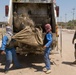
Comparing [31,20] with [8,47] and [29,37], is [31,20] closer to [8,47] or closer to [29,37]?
[29,37]

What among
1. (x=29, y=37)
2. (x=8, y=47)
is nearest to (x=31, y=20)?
(x=29, y=37)

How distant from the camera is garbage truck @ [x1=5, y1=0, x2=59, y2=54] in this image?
29.0 ft

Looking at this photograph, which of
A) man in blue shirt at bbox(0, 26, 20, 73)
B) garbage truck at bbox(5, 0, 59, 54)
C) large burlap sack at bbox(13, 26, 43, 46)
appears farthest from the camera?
garbage truck at bbox(5, 0, 59, 54)

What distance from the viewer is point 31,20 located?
10867 millimetres

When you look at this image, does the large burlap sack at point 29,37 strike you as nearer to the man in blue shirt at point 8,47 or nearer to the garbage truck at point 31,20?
the garbage truck at point 31,20

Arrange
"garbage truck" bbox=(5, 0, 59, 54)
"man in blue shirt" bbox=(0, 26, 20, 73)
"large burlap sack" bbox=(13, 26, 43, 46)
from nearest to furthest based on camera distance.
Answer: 1. "man in blue shirt" bbox=(0, 26, 20, 73)
2. "large burlap sack" bbox=(13, 26, 43, 46)
3. "garbage truck" bbox=(5, 0, 59, 54)

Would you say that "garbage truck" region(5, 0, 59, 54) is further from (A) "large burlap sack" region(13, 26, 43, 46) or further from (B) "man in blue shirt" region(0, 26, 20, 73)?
(B) "man in blue shirt" region(0, 26, 20, 73)

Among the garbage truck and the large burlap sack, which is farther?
the garbage truck

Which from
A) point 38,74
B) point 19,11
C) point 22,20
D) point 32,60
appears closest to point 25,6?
point 19,11

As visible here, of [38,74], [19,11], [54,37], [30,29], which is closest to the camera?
[38,74]

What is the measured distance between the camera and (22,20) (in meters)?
10.5

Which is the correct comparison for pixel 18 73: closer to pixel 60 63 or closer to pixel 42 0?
pixel 60 63

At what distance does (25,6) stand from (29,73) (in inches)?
163

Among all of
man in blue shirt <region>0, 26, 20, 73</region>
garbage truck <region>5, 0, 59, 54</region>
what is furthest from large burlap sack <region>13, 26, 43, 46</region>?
man in blue shirt <region>0, 26, 20, 73</region>
